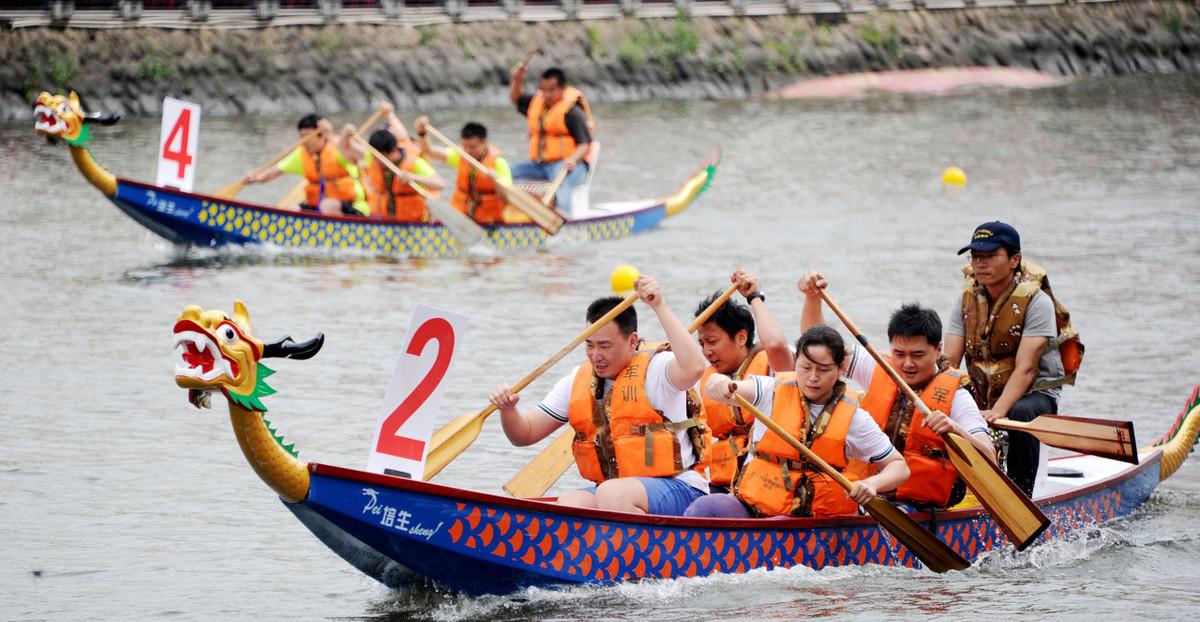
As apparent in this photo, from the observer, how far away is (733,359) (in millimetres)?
7254

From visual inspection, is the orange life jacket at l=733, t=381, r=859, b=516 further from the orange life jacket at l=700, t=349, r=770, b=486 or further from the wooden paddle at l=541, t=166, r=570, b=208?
the wooden paddle at l=541, t=166, r=570, b=208

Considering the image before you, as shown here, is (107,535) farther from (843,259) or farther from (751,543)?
(843,259)

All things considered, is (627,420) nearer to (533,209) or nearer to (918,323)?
(918,323)

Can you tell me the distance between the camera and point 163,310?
13.6 m

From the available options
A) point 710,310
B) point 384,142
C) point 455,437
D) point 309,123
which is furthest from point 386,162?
point 710,310

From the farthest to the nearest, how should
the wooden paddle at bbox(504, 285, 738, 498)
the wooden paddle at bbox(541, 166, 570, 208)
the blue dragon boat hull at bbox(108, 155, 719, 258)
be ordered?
1. the wooden paddle at bbox(541, 166, 570, 208)
2. the blue dragon boat hull at bbox(108, 155, 719, 258)
3. the wooden paddle at bbox(504, 285, 738, 498)

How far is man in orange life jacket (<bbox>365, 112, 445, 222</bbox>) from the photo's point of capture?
15406 mm

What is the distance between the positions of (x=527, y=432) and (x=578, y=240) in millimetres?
10064

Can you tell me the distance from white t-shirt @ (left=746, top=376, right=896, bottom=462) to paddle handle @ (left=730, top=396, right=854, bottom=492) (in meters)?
0.12

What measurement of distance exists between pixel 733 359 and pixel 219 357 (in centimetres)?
247

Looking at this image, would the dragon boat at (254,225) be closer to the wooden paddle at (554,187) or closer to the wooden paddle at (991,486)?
the wooden paddle at (554,187)

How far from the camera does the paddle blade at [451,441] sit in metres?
7.00

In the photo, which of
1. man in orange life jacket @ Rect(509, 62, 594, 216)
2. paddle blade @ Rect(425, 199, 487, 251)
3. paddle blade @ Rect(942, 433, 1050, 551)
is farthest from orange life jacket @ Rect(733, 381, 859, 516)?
man in orange life jacket @ Rect(509, 62, 594, 216)

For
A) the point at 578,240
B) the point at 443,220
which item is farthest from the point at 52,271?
the point at 578,240
